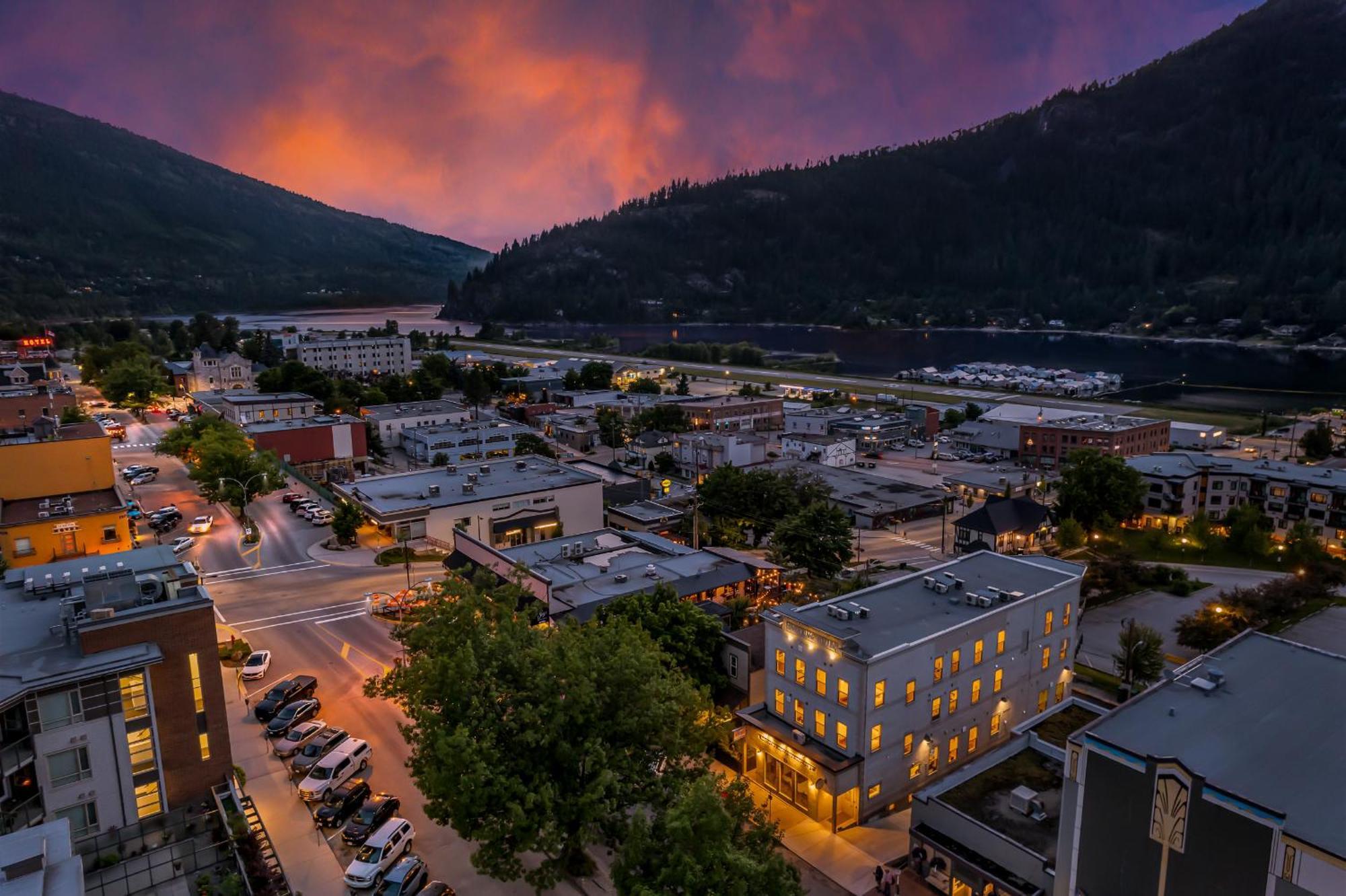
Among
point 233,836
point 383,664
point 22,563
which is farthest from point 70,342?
point 233,836

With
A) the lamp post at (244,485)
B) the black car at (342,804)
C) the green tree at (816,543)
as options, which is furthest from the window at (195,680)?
the lamp post at (244,485)

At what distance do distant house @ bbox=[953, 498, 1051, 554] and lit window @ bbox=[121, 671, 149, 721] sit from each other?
39.0m

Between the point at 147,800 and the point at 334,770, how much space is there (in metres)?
3.93

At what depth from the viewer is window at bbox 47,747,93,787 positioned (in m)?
16.2

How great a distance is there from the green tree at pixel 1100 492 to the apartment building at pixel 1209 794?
34.0 meters

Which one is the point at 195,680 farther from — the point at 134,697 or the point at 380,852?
the point at 380,852

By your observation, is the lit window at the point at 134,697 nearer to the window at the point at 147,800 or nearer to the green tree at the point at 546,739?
the window at the point at 147,800

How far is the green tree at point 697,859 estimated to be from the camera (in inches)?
493

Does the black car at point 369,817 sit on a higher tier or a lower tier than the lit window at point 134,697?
lower

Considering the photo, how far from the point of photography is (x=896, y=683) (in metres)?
20.3

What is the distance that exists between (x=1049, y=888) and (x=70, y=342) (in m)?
152

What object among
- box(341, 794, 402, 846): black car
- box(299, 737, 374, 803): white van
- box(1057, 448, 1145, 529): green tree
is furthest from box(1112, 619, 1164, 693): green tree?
box(299, 737, 374, 803): white van


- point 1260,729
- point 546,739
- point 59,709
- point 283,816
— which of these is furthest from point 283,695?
point 1260,729

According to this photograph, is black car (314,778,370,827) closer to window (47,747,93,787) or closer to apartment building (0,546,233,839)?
apartment building (0,546,233,839)
